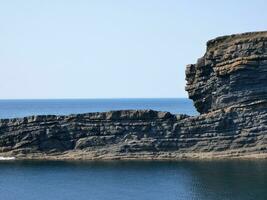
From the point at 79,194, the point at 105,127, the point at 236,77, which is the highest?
the point at 236,77

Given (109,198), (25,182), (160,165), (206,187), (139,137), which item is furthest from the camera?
(139,137)

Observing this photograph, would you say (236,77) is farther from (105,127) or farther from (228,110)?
(105,127)

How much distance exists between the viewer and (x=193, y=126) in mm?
112438

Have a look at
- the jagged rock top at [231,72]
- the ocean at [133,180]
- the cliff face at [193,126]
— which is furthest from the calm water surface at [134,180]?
the jagged rock top at [231,72]

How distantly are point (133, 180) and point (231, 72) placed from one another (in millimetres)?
27503

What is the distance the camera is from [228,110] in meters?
112

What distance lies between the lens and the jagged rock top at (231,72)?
360ft

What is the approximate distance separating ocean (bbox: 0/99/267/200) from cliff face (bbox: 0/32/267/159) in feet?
13.9

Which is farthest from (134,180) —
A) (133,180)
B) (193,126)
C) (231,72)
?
(231,72)

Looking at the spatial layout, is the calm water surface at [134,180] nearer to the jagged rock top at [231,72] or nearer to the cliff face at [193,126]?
the cliff face at [193,126]

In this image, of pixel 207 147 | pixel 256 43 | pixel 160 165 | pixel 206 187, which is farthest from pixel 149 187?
pixel 256 43

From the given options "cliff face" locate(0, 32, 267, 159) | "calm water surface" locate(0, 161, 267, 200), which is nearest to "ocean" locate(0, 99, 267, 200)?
"calm water surface" locate(0, 161, 267, 200)

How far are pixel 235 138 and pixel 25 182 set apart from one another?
114ft

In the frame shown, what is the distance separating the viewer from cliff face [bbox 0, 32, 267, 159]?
10975 cm
